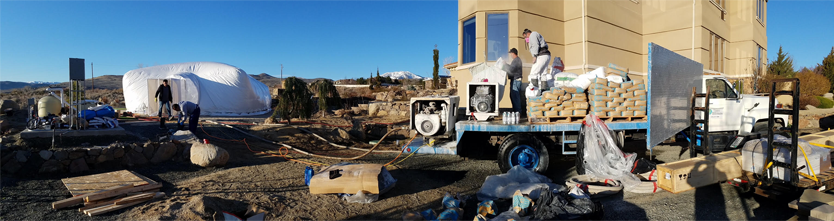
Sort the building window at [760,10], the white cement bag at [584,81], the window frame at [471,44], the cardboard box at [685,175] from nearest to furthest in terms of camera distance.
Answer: the cardboard box at [685,175] → the white cement bag at [584,81] → the window frame at [471,44] → the building window at [760,10]

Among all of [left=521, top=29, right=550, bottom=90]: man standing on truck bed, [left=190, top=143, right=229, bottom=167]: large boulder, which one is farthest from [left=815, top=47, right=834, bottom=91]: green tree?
[left=190, top=143, right=229, bottom=167]: large boulder

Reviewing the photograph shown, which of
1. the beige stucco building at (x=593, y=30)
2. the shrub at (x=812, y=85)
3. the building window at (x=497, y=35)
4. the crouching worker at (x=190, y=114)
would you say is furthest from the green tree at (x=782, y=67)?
the crouching worker at (x=190, y=114)

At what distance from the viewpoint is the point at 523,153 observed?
6.05 m

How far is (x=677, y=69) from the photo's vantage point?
6.31 metres

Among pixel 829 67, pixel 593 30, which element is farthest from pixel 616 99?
pixel 829 67

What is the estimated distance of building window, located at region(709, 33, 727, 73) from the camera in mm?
16203

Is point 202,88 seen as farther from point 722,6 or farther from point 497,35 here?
point 722,6

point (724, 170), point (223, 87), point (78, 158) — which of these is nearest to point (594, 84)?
point (724, 170)

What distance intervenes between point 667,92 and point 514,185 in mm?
2895

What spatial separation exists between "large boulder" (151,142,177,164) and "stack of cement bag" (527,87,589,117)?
6410mm

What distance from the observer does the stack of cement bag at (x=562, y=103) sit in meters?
6.04

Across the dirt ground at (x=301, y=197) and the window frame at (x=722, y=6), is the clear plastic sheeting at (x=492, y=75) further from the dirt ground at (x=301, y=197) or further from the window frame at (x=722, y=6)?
the window frame at (x=722, y=6)

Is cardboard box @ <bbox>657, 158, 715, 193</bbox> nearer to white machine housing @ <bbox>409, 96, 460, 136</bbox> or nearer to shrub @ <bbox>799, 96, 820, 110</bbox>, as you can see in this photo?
white machine housing @ <bbox>409, 96, 460, 136</bbox>

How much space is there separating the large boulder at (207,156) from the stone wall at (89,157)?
55 cm
